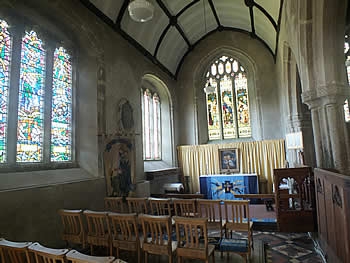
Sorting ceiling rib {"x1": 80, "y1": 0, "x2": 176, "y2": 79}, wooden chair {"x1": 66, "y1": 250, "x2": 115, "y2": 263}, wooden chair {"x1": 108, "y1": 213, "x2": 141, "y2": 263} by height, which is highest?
ceiling rib {"x1": 80, "y1": 0, "x2": 176, "y2": 79}

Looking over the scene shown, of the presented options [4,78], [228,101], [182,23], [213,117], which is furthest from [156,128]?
[4,78]

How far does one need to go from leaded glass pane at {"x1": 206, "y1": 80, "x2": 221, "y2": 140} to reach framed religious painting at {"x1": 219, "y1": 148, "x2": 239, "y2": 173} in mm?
1360

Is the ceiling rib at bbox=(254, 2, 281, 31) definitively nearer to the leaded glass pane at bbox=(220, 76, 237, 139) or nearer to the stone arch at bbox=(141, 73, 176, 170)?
the leaded glass pane at bbox=(220, 76, 237, 139)

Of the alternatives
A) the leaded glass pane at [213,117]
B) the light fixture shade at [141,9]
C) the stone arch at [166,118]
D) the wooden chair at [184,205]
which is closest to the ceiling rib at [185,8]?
the stone arch at [166,118]

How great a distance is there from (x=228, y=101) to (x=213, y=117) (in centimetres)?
98

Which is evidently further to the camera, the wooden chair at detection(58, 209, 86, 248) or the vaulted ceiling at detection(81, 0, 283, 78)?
the vaulted ceiling at detection(81, 0, 283, 78)

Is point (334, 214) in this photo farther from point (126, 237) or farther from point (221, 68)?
point (221, 68)

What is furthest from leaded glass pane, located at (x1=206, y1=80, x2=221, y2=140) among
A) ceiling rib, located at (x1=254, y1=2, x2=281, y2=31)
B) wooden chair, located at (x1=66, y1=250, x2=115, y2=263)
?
wooden chair, located at (x1=66, y1=250, x2=115, y2=263)

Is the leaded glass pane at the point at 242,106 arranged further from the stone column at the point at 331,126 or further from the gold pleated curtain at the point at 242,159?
the stone column at the point at 331,126

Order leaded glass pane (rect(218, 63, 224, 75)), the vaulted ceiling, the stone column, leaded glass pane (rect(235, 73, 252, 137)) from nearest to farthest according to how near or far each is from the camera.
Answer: the stone column → the vaulted ceiling → leaded glass pane (rect(235, 73, 252, 137)) → leaded glass pane (rect(218, 63, 224, 75))

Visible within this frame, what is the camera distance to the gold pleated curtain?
862 centimetres

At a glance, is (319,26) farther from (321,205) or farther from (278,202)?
(278,202)

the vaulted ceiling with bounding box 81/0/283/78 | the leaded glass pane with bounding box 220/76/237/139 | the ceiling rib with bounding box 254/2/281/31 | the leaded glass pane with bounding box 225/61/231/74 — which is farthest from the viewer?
the leaded glass pane with bounding box 225/61/231/74

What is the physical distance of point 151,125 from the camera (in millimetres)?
9523
